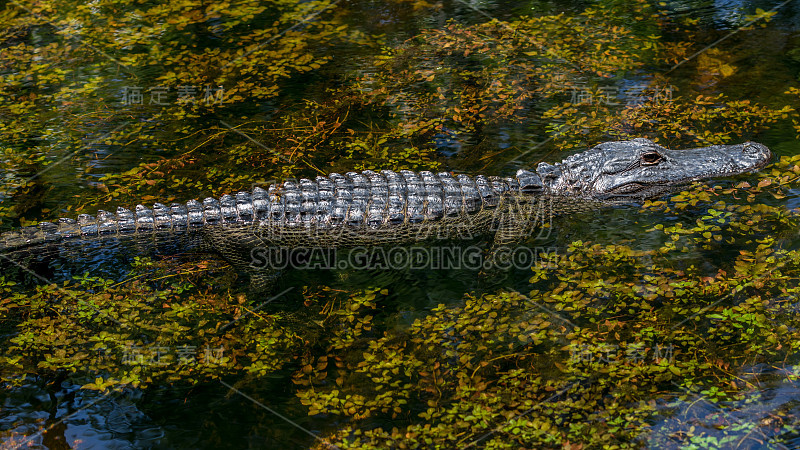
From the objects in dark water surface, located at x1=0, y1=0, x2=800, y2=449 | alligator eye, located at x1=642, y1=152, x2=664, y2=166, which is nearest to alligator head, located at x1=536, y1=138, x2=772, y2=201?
alligator eye, located at x1=642, y1=152, x2=664, y2=166

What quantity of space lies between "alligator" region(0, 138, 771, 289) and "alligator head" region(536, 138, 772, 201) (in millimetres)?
37

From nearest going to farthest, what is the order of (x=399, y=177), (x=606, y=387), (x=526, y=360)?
(x=606, y=387), (x=526, y=360), (x=399, y=177)

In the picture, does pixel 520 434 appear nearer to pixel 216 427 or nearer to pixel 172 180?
pixel 216 427

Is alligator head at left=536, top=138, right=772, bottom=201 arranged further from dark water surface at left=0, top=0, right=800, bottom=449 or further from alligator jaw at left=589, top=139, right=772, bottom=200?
dark water surface at left=0, top=0, right=800, bottom=449

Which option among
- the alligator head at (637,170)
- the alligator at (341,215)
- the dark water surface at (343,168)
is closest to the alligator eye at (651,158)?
the alligator head at (637,170)

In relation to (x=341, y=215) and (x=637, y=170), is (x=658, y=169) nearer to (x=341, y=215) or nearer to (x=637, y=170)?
(x=637, y=170)

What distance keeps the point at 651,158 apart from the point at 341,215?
2.85m

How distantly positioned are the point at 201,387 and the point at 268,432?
2.23 ft

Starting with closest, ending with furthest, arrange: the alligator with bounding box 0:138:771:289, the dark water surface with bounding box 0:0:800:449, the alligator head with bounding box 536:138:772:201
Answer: the dark water surface with bounding box 0:0:800:449 < the alligator with bounding box 0:138:771:289 < the alligator head with bounding box 536:138:772:201

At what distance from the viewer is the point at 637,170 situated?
5645 millimetres

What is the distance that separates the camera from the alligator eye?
5.63 metres

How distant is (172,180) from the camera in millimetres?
6281

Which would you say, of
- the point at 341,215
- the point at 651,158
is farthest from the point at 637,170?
the point at 341,215

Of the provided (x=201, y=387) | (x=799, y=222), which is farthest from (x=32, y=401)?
(x=799, y=222)
